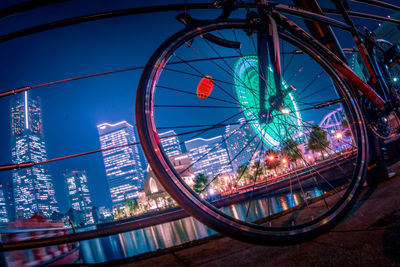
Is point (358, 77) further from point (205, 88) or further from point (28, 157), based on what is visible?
point (28, 157)

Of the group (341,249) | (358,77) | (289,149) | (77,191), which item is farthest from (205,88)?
(77,191)

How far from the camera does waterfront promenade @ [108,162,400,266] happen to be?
32.5 inches

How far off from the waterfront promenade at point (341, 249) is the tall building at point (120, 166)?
138007 mm

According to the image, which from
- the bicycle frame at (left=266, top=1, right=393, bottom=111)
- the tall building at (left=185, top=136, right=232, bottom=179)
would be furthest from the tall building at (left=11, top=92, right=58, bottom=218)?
the bicycle frame at (left=266, top=1, right=393, bottom=111)

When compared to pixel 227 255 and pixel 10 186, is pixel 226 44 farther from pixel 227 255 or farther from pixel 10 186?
pixel 10 186

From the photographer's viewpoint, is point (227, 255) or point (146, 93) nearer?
point (146, 93)

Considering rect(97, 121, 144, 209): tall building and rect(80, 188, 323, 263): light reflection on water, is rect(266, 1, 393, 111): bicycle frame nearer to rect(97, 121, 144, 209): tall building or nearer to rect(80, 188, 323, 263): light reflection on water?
rect(80, 188, 323, 263): light reflection on water

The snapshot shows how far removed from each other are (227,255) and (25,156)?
6266 inches

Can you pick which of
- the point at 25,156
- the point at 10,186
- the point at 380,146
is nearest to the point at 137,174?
the point at 25,156

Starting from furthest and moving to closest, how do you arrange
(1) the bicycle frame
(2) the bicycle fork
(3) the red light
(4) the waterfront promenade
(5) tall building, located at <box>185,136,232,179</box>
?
(3) the red light → (5) tall building, located at <box>185,136,232,179</box> → (1) the bicycle frame → (2) the bicycle fork → (4) the waterfront promenade

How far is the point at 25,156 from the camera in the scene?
119 meters

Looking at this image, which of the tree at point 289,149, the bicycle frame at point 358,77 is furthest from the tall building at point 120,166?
the bicycle frame at point 358,77

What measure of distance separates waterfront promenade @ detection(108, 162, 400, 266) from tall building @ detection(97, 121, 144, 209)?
453ft

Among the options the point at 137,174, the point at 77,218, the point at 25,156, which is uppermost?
the point at 25,156
